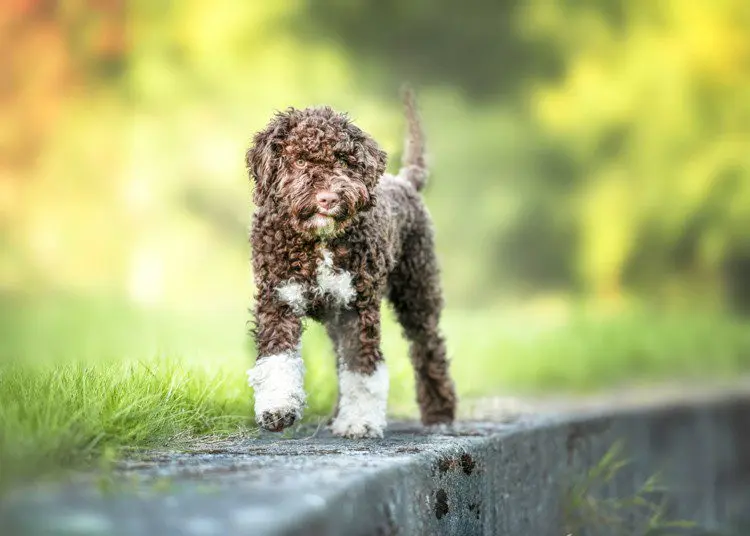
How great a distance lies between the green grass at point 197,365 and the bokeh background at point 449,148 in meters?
0.15

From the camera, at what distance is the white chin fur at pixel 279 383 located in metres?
4.73

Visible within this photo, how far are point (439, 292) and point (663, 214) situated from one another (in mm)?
10322

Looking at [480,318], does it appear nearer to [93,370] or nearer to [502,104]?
[502,104]

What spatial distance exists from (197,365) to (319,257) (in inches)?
48.7

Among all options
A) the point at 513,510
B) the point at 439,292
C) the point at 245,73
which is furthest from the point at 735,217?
the point at 513,510

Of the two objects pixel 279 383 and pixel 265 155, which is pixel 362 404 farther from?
pixel 265 155

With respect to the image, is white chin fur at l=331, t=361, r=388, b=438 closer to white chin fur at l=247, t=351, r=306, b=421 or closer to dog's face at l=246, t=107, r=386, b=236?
white chin fur at l=247, t=351, r=306, b=421

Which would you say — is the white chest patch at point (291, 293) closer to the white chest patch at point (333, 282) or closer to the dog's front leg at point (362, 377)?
the white chest patch at point (333, 282)

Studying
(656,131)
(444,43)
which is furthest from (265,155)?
(444,43)

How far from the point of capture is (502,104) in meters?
18.8

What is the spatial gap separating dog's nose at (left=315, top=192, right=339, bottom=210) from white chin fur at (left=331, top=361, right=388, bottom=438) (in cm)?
93

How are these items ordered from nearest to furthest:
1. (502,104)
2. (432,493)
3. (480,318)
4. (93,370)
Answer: (432,493) < (93,370) < (480,318) < (502,104)

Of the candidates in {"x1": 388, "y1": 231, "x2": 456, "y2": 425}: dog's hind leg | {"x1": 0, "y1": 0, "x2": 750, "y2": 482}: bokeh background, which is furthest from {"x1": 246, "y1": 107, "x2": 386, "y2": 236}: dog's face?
{"x1": 0, "y1": 0, "x2": 750, "y2": 482}: bokeh background

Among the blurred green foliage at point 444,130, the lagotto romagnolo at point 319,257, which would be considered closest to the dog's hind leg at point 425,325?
the lagotto romagnolo at point 319,257
